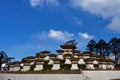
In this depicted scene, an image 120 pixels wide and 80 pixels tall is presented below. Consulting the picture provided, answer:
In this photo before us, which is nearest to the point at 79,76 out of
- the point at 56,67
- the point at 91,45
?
the point at 56,67

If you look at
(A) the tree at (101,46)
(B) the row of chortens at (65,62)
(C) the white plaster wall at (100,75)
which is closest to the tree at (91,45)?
(A) the tree at (101,46)

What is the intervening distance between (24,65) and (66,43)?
1460 cm

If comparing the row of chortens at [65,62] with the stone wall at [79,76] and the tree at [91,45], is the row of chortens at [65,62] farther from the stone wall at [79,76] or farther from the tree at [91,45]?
the tree at [91,45]

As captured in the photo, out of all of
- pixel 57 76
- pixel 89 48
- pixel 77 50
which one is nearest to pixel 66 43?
pixel 77 50

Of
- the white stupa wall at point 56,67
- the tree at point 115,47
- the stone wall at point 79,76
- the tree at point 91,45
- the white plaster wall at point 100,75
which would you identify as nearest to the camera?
the stone wall at point 79,76

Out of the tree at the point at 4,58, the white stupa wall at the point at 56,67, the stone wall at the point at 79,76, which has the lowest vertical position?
the stone wall at the point at 79,76

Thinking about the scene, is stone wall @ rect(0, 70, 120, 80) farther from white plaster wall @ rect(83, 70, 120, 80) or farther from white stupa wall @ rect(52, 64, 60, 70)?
white stupa wall @ rect(52, 64, 60, 70)

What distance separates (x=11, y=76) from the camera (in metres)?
52.8

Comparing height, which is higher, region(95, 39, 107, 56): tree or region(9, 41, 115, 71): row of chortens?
region(95, 39, 107, 56): tree

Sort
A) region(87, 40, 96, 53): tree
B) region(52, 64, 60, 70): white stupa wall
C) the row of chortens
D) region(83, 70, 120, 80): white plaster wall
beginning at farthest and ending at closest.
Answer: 1. region(87, 40, 96, 53): tree
2. the row of chortens
3. region(52, 64, 60, 70): white stupa wall
4. region(83, 70, 120, 80): white plaster wall

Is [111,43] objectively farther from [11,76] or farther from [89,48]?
[11,76]

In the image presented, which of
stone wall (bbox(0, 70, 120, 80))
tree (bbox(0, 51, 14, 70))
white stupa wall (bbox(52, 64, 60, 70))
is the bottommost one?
stone wall (bbox(0, 70, 120, 80))

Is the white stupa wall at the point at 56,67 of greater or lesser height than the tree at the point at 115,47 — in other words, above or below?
below

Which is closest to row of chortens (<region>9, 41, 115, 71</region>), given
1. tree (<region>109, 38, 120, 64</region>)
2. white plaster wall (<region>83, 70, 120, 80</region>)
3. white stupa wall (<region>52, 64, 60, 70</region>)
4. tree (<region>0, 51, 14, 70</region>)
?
white stupa wall (<region>52, 64, 60, 70</region>)
